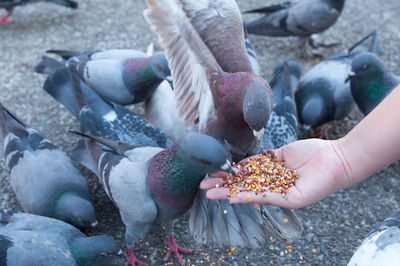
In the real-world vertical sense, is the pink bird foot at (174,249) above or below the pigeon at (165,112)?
below

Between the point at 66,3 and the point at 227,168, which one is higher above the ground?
the point at 227,168

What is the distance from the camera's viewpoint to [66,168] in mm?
3664

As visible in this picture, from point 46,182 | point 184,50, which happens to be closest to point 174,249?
point 46,182

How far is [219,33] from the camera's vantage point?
3.59 metres

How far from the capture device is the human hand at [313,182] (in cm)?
276

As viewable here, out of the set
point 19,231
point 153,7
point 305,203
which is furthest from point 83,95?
point 305,203

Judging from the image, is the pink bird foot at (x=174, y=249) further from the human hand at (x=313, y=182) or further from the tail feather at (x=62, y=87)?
the tail feather at (x=62, y=87)

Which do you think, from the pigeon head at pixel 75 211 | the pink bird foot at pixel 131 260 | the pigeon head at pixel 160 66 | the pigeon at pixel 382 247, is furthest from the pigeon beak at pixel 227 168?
the pigeon head at pixel 160 66

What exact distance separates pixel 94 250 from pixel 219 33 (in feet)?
6.78

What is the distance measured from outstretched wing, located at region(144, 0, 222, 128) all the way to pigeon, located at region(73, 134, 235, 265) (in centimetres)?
62

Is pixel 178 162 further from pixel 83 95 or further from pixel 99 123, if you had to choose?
pixel 83 95

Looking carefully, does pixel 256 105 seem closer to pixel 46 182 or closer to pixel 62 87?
pixel 46 182

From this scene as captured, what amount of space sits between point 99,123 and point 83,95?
386 millimetres

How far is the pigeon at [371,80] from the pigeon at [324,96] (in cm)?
19
